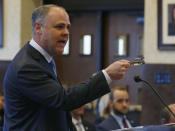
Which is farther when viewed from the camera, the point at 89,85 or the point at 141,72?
the point at 141,72

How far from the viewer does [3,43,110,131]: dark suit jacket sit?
156cm

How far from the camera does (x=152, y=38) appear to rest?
351 cm

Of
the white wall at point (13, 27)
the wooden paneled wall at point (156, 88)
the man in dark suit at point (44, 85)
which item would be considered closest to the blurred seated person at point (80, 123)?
the wooden paneled wall at point (156, 88)

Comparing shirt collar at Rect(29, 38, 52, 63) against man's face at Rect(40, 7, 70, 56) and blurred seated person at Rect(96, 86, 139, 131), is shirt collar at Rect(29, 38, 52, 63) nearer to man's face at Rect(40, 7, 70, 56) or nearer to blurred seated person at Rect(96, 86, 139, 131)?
man's face at Rect(40, 7, 70, 56)

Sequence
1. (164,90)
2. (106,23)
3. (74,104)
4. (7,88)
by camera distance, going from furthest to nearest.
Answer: (106,23) < (164,90) < (7,88) < (74,104)

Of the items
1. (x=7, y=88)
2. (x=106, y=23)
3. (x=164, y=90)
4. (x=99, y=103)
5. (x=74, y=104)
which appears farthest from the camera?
(x=106, y=23)

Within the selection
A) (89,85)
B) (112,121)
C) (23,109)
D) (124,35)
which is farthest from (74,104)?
(124,35)

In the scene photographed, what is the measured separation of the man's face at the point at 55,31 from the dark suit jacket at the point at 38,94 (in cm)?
7

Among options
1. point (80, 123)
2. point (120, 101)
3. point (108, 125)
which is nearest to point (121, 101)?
point (120, 101)

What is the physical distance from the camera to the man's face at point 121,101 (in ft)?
11.6

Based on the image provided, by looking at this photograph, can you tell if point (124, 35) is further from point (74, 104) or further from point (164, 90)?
point (74, 104)

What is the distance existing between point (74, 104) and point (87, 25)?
2.86m

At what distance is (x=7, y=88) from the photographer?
169 centimetres

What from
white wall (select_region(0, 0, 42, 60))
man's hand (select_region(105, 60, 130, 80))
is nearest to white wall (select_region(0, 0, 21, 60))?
white wall (select_region(0, 0, 42, 60))
